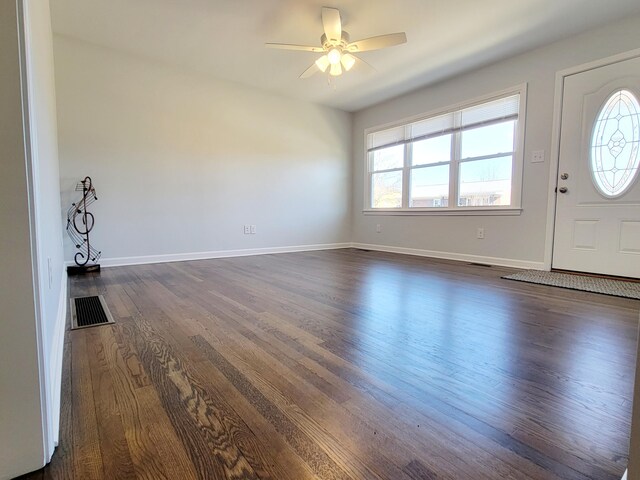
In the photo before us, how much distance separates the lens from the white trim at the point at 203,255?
371 centimetres

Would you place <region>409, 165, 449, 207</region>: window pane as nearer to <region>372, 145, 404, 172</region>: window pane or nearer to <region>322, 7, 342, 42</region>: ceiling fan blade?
<region>372, 145, 404, 172</region>: window pane

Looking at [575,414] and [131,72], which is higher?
[131,72]

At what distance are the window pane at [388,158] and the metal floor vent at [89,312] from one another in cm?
430

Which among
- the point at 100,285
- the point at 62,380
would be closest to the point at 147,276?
the point at 100,285

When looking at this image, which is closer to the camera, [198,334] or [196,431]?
[196,431]

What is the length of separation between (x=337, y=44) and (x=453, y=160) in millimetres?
2207

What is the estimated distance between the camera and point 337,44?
299cm

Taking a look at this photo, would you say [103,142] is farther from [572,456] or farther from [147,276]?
[572,456]

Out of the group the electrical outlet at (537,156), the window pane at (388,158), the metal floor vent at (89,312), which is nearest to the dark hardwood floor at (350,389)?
the metal floor vent at (89,312)

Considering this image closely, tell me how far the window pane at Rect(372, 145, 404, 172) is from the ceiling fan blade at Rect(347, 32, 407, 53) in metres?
2.24

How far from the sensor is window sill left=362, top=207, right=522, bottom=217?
3766 mm

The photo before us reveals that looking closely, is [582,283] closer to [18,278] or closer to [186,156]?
[18,278]

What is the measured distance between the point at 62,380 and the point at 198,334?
0.57m

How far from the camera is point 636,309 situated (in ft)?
6.83
